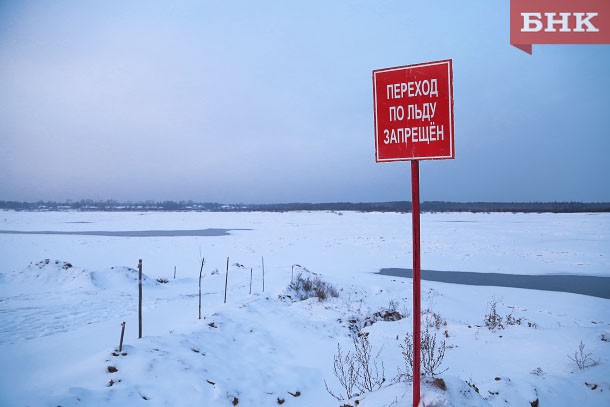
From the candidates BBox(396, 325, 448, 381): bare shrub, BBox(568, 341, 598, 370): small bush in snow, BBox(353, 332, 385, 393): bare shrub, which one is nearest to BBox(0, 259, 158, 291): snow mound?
BBox(353, 332, 385, 393): bare shrub

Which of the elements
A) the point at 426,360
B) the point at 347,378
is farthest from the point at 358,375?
the point at 426,360

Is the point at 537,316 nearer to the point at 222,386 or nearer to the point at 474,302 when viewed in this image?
the point at 474,302

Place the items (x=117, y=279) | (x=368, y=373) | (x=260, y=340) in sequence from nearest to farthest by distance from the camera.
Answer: (x=368, y=373) → (x=260, y=340) → (x=117, y=279)

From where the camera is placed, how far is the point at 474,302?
41.6ft

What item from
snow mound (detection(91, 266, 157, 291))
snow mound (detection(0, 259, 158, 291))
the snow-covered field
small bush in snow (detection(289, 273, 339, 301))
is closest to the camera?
the snow-covered field

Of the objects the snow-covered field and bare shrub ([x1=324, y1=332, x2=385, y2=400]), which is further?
bare shrub ([x1=324, y1=332, x2=385, y2=400])

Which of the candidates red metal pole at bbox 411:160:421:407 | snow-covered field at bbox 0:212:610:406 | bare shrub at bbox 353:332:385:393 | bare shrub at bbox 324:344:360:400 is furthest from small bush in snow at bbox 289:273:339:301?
red metal pole at bbox 411:160:421:407

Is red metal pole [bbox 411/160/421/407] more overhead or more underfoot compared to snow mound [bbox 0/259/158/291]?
more overhead

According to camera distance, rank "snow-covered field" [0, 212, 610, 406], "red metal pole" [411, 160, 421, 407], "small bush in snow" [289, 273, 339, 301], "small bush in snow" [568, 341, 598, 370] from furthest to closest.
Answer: "small bush in snow" [289, 273, 339, 301]
"small bush in snow" [568, 341, 598, 370]
"snow-covered field" [0, 212, 610, 406]
"red metal pole" [411, 160, 421, 407]

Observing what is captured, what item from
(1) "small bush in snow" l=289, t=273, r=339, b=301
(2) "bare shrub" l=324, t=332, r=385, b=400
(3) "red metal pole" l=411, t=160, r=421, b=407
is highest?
(3) "red metal pole" l=411, t=160, r=421, b=407

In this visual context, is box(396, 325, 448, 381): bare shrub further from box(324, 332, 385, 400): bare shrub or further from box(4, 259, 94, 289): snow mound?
box(4, 259, 94, 289): snow mound

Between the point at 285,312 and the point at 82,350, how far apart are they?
4729 mm

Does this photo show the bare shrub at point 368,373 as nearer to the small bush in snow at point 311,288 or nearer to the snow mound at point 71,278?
the small bush in snow at point 311,288

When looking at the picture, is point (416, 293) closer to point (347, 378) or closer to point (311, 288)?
point (347, 378)
